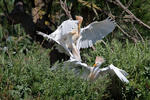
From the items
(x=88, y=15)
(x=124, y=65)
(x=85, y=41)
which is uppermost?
(x=88, y=15)

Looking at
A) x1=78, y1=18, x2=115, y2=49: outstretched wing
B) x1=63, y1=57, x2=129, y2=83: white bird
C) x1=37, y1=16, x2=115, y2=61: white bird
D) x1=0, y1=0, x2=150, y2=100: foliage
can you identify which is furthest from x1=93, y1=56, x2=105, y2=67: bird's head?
x1=78, y1=18, x2=115, y2=49: outstretched wing

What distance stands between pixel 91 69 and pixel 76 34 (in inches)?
13.1

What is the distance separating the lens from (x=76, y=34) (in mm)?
2820

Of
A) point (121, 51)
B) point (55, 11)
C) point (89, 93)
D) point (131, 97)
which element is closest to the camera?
point (89, 93)

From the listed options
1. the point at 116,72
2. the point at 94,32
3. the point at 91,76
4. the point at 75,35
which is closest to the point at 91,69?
the point at 91,76

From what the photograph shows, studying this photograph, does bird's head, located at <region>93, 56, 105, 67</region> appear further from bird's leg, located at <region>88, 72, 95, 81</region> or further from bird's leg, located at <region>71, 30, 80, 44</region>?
bird's leg, located at <region>71, 30, 80, 44</region>

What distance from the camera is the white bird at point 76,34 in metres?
2.72

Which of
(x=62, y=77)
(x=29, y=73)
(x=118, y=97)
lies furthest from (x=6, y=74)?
(x=118, y=97)

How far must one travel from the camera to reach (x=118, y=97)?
271 centimetres

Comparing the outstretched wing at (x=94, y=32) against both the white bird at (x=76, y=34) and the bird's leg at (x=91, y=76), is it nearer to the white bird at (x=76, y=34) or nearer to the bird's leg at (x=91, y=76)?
the white bird at (x=76, y=34)

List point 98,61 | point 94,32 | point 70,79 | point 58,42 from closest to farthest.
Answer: point 70,79 < point 98,61 < point 58,42 < point 94,32

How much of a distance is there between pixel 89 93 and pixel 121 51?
2.01 feet

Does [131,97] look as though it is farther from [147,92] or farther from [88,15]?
[88,15]

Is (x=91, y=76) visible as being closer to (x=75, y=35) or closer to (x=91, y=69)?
(x=91, y=69)
